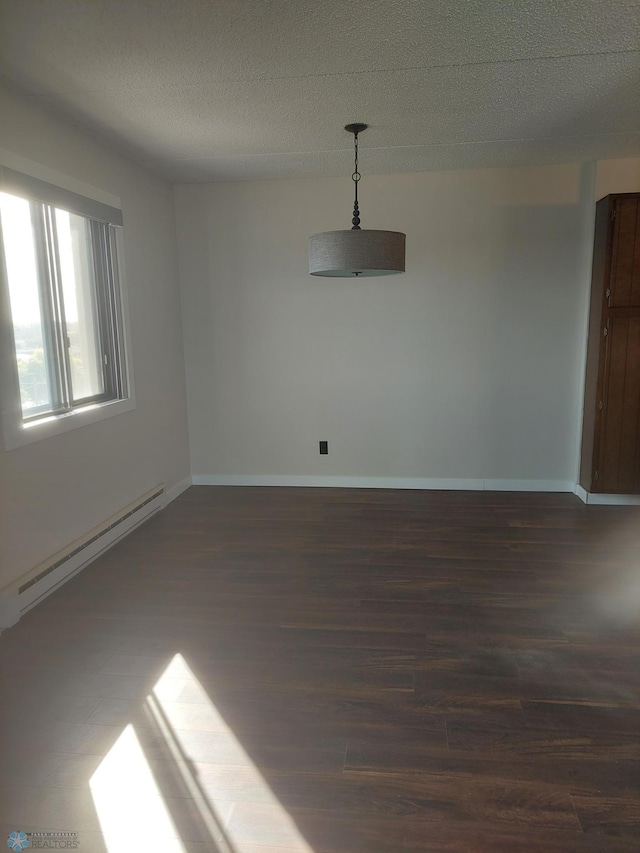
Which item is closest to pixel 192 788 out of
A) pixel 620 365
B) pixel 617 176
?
pixel 620 365

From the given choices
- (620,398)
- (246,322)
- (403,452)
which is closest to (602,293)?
(620,398)

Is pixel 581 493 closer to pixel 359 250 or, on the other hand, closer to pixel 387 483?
pixel 387 483

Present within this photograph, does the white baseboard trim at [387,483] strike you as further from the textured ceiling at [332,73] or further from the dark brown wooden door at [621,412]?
the textured ceiling at [332,73]

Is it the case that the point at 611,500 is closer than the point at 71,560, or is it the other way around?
the point at 71,560

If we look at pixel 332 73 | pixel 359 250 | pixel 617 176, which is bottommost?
pixel 359 250

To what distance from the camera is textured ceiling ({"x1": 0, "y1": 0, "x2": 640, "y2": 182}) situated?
2.24m

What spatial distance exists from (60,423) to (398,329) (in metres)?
2.72

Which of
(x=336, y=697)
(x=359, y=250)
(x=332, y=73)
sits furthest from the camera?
(x=359, y=250)

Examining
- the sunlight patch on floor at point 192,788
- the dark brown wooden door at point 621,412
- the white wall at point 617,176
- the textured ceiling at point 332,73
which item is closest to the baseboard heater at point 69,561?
the sunlight patch on floor at point 192,788

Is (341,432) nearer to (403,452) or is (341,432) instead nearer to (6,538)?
(403,452)

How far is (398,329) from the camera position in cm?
495

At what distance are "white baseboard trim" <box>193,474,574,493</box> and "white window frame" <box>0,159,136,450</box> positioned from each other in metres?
1.39

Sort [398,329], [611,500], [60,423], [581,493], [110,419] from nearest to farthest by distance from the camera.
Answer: [60,423]
[110,419]
[611,500]
[581,493]
[398,329]

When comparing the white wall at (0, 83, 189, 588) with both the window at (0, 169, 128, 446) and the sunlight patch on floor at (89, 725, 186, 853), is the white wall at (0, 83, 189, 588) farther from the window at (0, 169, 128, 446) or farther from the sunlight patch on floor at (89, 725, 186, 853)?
the sunlight patch on floor at (89, 725, 186, 853)
